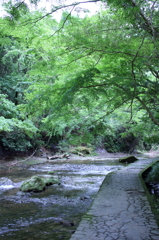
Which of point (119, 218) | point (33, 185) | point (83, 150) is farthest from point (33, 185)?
point (83, 150)

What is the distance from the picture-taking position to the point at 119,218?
172 inches

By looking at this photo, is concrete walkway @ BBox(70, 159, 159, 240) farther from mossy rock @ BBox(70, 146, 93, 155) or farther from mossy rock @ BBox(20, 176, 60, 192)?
mossy rock @ BBox(70, 146, 93, 155)

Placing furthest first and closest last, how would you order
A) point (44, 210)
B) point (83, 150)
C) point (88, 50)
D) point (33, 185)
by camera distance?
1. point (83, 150)
2. point (33, 185)
3. point (44, 210)
4. point (88, 50)

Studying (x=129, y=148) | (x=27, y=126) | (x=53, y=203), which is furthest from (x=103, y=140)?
(x=53, y=203)

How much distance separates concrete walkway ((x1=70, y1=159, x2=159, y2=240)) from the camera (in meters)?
3.61

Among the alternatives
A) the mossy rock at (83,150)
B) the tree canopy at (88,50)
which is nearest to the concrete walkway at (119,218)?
the tree canopy at (88,50)

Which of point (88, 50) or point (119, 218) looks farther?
point (88, 50)

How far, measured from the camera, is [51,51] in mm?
5996

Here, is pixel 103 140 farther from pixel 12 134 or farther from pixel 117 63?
pixel 117 63

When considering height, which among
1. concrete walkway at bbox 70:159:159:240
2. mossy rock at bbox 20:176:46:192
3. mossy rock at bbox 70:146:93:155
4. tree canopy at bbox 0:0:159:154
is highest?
tree canopy at bbox 0:0:159:154

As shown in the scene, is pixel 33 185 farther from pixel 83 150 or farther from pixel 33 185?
pixel 83 150

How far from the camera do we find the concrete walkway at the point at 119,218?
361cm

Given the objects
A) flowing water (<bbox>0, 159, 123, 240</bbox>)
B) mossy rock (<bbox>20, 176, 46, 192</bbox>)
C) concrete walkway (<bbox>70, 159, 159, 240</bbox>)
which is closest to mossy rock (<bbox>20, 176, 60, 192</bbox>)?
mossy rock (<bbox>20, 176, 46, 192</bbox>)

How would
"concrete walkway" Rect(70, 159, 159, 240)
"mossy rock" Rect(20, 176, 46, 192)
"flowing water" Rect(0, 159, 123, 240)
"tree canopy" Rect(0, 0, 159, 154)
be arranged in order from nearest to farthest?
"concrete walkway" Rect(70, 159, 159, 240) → "tree canopy" Rect(0, 0, 159, 154) → "flowing water" Rect(0, 159, 123, 240) → "mossy rock" Rect(20, 176, 46, 192)
